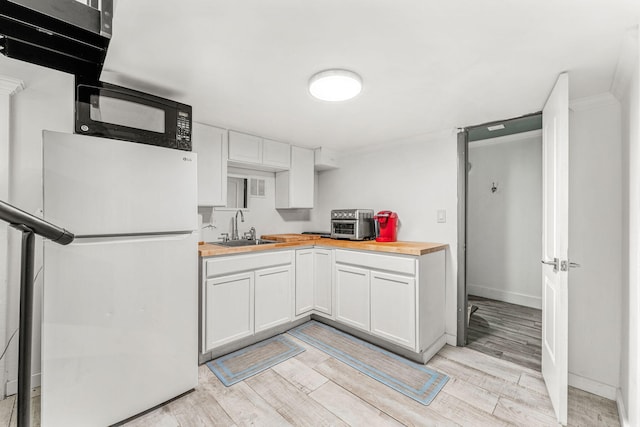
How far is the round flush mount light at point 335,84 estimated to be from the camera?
1655 millimetres

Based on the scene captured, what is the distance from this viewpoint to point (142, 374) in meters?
1.71

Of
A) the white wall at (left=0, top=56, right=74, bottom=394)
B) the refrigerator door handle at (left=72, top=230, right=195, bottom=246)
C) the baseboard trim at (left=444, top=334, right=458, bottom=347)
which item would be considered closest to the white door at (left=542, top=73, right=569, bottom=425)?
the baseboard trim at (left=444, top=334, right=458, bottom=347)

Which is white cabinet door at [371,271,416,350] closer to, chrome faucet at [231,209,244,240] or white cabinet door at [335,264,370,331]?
white cabinet door at [335,264,370,331]

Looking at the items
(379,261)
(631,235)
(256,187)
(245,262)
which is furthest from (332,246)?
(631,235)

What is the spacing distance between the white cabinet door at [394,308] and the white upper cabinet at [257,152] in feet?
5.31

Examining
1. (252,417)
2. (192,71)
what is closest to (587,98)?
(192,71)

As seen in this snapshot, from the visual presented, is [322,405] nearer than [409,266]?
Yes

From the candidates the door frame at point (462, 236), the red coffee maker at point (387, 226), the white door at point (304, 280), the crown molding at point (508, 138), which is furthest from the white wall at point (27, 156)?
the crown molding at point (508, 138)

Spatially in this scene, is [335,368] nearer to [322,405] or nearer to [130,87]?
[322,405]

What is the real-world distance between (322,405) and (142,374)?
3.67ft

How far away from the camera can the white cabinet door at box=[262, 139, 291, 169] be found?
10.2 ft

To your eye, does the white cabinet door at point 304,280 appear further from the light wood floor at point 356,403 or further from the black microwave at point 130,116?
the black microwave at point 130,116

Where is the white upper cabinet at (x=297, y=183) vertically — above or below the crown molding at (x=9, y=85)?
below

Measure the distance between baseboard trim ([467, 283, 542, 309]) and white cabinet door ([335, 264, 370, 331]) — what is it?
7.77 feet
